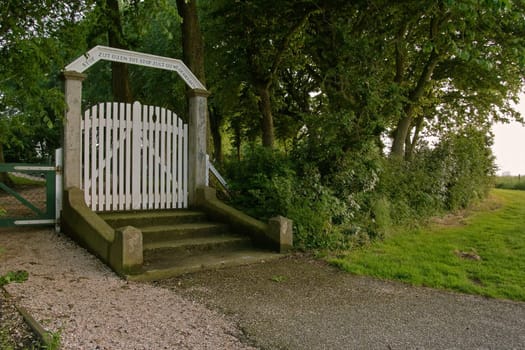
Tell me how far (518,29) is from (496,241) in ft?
25.1

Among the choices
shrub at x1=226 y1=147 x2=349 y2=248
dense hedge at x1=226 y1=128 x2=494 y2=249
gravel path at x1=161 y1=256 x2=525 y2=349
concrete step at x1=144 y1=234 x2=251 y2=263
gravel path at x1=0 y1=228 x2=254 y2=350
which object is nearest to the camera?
gravel path at x1=0 y1=228 x2=254 y2=350

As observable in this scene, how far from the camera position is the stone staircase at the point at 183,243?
6.05m

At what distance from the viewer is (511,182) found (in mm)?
30203

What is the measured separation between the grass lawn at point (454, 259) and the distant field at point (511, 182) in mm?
21023

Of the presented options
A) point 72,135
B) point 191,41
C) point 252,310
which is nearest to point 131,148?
point 72,135

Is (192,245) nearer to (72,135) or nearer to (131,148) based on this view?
(131,148)

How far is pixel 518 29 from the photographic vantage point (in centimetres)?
1282

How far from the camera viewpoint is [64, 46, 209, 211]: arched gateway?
7340 mm

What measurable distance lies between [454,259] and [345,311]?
351cm

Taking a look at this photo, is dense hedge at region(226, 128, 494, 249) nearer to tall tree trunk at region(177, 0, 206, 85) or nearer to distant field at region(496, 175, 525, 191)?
tall tree trunk at region(177, 0, 206, 85)

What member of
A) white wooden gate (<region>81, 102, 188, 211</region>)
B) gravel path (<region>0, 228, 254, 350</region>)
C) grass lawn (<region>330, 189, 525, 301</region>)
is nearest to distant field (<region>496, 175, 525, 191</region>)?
grass lawn (<region>330, 189, 525, 301</region>)

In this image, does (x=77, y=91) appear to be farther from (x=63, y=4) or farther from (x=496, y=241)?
(x=496, y=241)

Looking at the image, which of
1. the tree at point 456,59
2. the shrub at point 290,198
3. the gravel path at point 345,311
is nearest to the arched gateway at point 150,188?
the shrub at point 290,198

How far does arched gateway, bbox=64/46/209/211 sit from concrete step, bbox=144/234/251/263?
1475 millimetres
